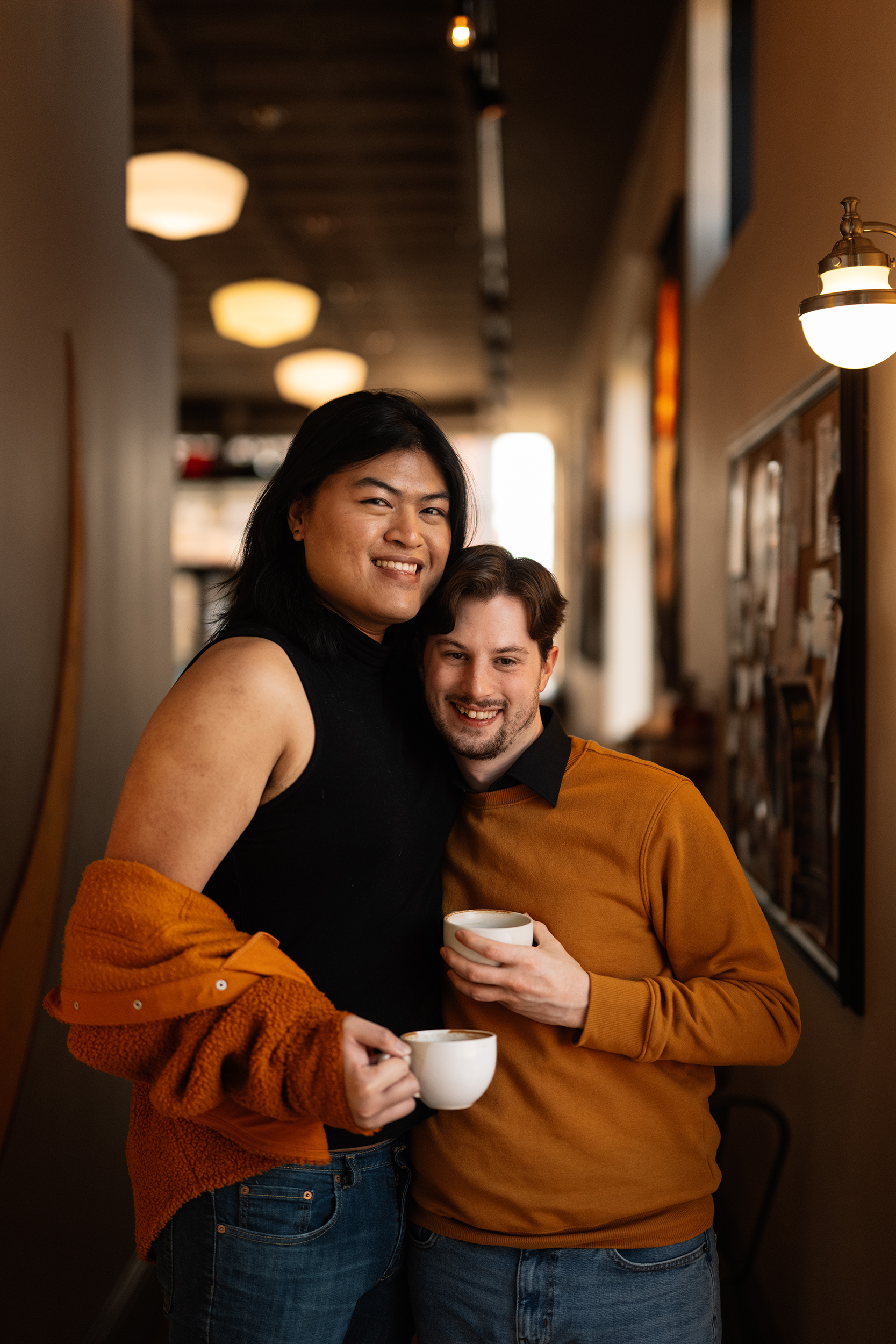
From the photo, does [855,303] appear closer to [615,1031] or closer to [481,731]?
[481,731]

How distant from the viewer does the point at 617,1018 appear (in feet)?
4.37

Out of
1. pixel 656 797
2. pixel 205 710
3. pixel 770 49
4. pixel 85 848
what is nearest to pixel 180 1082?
pixel 205 710

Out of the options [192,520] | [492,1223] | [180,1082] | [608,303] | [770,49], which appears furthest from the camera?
[192,520]

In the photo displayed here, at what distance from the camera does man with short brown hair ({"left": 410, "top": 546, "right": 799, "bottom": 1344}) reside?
1354mm

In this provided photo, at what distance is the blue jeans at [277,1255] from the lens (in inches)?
52.1

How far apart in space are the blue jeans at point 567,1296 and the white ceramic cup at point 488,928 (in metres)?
0.40

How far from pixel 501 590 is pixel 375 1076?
0.65 metres

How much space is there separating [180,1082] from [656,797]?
0.66 m

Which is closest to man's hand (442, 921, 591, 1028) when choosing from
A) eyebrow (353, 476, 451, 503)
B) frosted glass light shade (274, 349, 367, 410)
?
eyebrow (353, 476, 451, 503)

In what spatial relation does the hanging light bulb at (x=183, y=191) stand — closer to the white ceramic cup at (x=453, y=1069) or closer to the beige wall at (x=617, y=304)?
the beige wall at (x=617, y=304)

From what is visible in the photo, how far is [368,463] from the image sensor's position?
1.49 meters

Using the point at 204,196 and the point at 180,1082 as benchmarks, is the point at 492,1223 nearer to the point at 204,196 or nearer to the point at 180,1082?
the point at 180,1082

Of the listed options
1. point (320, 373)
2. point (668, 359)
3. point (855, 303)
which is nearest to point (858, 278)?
point (855, 303)

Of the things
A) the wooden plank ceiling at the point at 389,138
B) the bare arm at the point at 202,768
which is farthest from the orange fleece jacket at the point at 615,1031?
the wooden plank ceiling at the point at 389,138
